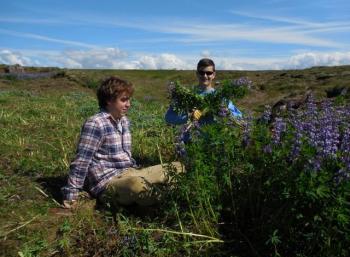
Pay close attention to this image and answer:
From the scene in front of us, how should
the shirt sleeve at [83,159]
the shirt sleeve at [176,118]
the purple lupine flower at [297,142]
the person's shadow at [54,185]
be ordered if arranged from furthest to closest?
the shirt sleeve at [176,118] < the person's shadow at [54,185] < the shirt sleeve at [83,159] < the purple lupine flower at [297,142]

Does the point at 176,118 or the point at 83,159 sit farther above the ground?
the point at 176,118

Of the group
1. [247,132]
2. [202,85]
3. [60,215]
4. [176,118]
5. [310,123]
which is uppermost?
[202,85]

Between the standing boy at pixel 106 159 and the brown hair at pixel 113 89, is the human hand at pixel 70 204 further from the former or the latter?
the brown hair at pixel 113 89

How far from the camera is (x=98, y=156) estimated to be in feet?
19.0

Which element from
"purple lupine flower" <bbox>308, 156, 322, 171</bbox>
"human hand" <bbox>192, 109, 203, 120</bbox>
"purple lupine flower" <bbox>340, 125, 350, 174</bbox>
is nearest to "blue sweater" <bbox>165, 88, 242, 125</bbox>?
"human hand" <bbox>192, 109, 203, 120</bbox>

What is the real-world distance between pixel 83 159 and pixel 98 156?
0.22 m

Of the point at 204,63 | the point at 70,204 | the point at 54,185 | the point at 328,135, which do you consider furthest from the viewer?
the point at 204,63

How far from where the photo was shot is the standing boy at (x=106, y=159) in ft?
18.0

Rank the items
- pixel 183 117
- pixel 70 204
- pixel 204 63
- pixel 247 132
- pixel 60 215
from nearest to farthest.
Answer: pixel 247 132, pixel 60 215, pixel 70 204, pixel 183 117, pixel 204 63

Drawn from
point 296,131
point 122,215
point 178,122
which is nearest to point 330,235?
point 296,131

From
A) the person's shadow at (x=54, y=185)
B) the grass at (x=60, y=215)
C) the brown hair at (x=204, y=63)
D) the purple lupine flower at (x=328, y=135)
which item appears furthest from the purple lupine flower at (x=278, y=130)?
the person's shadow at (x=54, y=185)

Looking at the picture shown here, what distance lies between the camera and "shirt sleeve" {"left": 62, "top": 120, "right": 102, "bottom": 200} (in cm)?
561

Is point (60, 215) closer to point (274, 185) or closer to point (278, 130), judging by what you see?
point (274, 185)

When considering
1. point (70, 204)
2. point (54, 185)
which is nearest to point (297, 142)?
point (70, 204)
